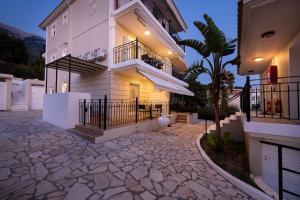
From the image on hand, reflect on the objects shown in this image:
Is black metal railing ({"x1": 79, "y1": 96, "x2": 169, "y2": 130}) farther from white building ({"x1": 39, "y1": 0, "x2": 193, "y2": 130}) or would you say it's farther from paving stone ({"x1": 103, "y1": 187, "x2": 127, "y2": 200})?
paving stone ({"x1": 103, "y1": 187, "x2": 127, "y2": 200})

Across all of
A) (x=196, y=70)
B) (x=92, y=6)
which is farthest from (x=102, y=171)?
(x=92, y=6)

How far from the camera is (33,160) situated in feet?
19.1

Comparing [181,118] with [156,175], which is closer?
[156,175]

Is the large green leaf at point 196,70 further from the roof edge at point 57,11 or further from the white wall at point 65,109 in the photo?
the roof edge at point 57,11

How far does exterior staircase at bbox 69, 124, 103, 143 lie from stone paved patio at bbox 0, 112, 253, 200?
0.32m

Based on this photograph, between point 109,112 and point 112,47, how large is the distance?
539cm

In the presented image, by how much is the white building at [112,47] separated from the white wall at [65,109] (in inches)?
47.8

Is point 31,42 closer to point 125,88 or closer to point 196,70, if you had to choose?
point 125,88

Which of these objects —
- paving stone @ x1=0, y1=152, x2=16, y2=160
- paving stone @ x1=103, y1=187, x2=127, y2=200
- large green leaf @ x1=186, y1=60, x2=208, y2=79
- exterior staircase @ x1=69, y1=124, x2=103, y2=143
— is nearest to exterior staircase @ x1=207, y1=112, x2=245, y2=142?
large green leaf @ x1=186, y1=60, x2=208, y2=79

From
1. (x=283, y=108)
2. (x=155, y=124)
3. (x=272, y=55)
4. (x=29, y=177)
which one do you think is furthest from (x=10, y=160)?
(x=272, y=55)

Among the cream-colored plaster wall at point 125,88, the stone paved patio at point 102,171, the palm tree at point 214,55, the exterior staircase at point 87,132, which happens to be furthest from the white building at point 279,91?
the cream-colored plaster wall at point 125,88

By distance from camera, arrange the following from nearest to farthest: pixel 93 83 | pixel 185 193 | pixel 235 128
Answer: pixel 185 193 < pixel 235 128 < pixel 93 83

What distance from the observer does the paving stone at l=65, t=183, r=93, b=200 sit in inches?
156

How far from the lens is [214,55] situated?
24.7 feet
